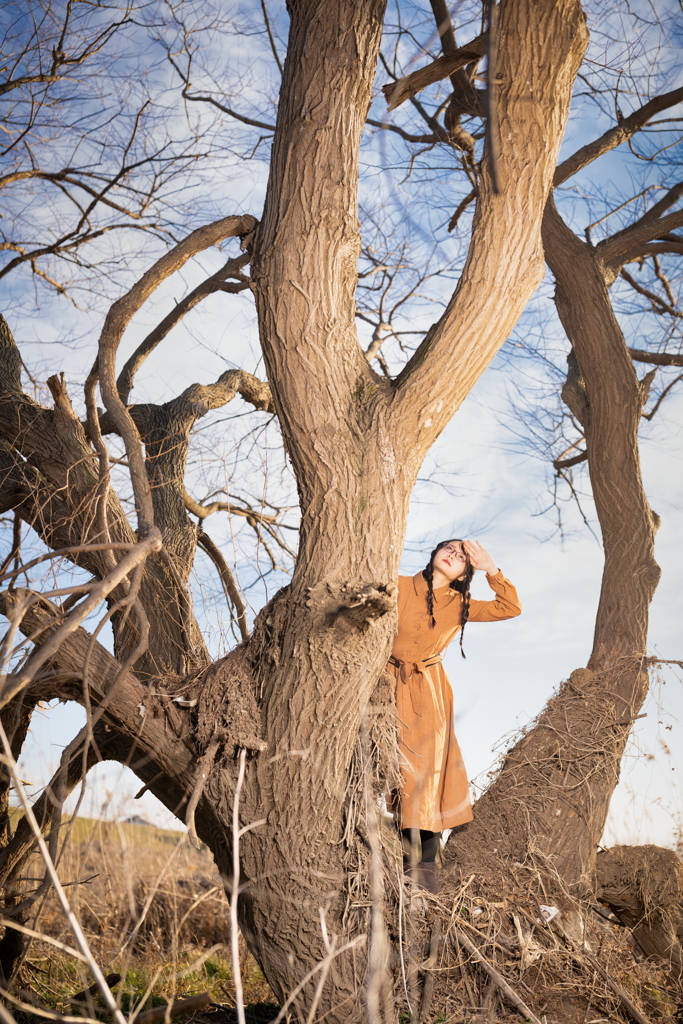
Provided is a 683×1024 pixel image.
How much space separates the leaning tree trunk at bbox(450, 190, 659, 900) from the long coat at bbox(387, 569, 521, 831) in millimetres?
375

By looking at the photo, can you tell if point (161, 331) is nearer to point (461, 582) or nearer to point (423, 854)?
point (461, 582)

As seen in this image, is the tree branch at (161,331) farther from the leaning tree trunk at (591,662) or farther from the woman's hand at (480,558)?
the woman's hand at (480,558)

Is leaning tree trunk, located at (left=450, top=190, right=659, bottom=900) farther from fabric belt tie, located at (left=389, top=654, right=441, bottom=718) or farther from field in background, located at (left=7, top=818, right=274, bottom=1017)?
field in background, located at (left=7, top=818, right=274, bottom=1017)

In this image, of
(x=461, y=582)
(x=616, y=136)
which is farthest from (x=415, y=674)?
(x=616, y=136)

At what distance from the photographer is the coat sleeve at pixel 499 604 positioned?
11.0 feet

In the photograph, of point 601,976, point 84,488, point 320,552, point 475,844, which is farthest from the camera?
point 84,488

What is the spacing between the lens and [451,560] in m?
3.40

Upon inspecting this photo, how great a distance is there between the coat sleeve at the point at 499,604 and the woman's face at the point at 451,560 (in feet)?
0.44

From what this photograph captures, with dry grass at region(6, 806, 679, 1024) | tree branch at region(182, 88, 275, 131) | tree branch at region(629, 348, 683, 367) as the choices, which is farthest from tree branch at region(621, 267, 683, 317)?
dry grass at region(6, 806, 679, 1024)

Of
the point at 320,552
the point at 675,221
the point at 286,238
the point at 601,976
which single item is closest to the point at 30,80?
the point at 286,238

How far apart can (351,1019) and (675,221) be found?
16.7 ft

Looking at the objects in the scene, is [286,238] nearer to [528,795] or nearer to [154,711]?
[154,711]

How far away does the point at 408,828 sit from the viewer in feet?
10.3

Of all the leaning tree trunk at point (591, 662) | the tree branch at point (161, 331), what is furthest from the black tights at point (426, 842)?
the tree branch at point (161, 331)
